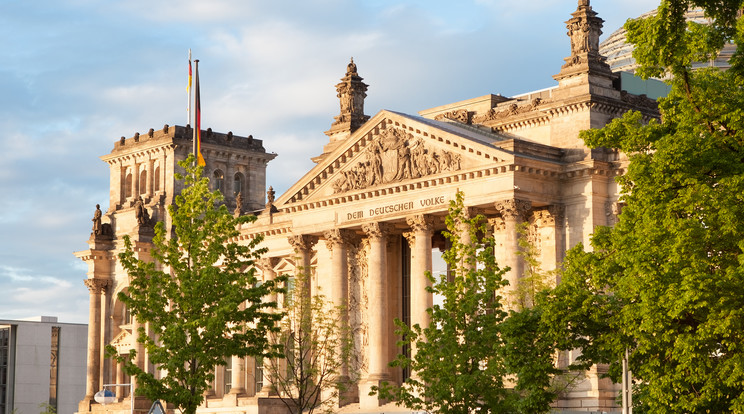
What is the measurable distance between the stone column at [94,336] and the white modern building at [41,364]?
32.1m

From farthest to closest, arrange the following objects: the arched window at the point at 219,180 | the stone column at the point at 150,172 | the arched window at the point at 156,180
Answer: the arched window at the point at 219,180 → the stone column at the point at 150,172 → the arched window at the point at 156,180

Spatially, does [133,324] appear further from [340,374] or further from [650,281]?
[650,281]

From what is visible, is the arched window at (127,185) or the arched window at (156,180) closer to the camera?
the arched window at (156,180)

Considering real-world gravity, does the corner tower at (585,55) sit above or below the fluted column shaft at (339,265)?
above

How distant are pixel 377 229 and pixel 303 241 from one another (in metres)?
6.67

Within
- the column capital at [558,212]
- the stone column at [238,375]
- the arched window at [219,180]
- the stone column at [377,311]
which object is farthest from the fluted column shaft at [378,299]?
the arched window at [219,180]

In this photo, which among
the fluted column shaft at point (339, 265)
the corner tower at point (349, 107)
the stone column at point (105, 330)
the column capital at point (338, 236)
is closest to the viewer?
the fluted column shaft at point (339, 265)

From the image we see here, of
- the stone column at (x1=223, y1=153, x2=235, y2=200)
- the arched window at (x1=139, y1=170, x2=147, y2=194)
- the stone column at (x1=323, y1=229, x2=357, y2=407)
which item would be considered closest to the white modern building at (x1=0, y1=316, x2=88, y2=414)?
the arched window at (x1=139, y1=170, x2=147, y2=194)

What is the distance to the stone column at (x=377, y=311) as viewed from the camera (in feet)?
228

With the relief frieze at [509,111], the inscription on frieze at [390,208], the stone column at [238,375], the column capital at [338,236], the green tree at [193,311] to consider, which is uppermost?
the relief frieze at [509,111]

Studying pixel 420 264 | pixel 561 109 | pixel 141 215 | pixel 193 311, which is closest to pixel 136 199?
pixel 141 215

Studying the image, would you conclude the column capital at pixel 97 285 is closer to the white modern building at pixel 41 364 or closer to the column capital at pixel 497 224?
the white modern building at pixel 41 364

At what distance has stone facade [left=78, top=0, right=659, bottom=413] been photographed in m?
Result: 64.1

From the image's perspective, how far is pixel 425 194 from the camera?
67.8 m
